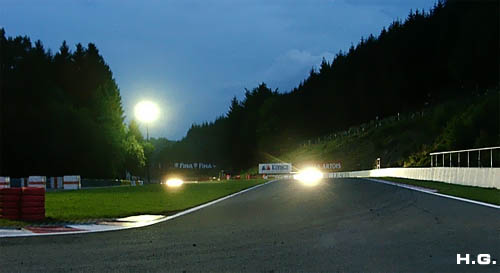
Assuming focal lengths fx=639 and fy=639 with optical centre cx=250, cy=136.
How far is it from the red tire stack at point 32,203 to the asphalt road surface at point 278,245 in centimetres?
345

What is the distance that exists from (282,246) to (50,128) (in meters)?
69.0

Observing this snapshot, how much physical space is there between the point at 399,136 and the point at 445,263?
83.9 metres

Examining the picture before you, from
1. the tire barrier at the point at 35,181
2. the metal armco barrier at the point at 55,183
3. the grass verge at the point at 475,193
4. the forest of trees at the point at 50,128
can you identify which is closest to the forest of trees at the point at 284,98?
the forest of trees at the point at 50,128

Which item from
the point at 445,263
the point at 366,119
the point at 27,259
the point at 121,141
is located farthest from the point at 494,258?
the point at 366,119

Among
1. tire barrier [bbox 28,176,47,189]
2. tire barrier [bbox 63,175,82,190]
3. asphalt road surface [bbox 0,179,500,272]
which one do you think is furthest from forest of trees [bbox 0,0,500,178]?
asphalt road surface [bbox 0,179,500,272]

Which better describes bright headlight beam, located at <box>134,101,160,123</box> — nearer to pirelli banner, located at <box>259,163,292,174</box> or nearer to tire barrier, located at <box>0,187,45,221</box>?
pirelli banner, located at <box>259,163,292,174</box>

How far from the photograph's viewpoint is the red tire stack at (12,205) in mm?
15820

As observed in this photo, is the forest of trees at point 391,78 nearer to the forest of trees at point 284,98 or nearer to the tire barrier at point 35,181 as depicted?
the forest of trees at point 284,98

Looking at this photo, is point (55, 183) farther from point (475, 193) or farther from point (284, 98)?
point (284, 98)

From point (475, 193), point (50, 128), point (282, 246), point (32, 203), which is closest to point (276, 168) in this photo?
point (50, 128)

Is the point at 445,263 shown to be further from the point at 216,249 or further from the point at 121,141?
the point at 121,141

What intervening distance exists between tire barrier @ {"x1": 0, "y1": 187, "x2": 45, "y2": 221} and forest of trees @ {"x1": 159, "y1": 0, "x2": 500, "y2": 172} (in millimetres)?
86262

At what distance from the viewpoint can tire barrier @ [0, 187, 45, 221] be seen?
51.8ft

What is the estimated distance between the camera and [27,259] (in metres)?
9.27
